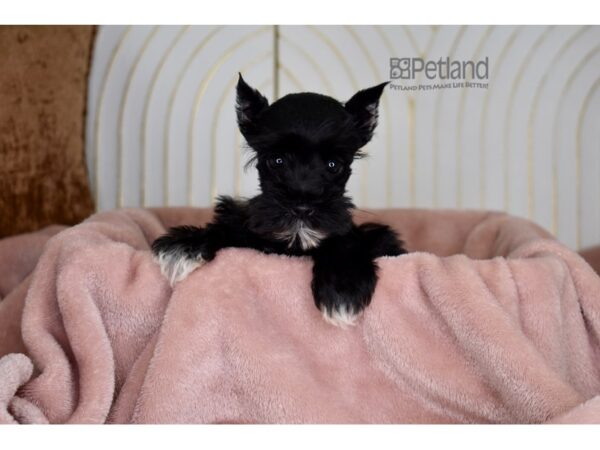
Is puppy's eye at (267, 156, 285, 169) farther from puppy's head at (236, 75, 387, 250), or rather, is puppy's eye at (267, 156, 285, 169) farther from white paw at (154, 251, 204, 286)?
white paw at (154, 251, 204, 286)

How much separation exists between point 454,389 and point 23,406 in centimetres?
91

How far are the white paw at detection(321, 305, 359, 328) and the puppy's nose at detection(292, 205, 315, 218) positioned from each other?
21 cm

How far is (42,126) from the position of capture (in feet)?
8.15

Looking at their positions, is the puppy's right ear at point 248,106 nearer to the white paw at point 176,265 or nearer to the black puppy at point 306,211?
the black puppy at point 306,211

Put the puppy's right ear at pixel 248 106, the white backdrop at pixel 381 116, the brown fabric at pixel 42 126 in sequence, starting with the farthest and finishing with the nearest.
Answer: the white backdrop at pixel 381 116 → the brown fabric at pixel 42 126 → the puppy's right ear at pixel 248 106

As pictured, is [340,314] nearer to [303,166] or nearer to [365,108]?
[303,166]

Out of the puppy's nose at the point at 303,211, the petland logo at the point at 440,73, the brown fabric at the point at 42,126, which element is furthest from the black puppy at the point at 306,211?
the brown fabric at the point at 42,126

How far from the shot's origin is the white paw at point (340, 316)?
135cm

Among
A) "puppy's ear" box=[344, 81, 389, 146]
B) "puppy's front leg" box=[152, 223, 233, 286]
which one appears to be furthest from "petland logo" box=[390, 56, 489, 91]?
"puppy's front leg" box=[152, 223, 233, 286]

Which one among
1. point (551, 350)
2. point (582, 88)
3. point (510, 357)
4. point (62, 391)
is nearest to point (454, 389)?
point (510, 357)

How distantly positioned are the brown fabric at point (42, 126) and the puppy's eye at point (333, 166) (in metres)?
1.45
